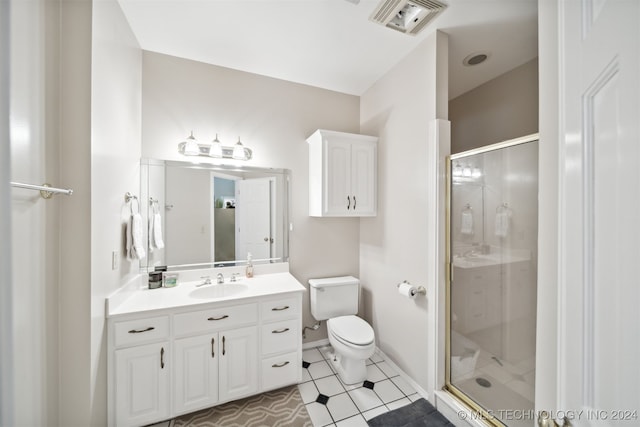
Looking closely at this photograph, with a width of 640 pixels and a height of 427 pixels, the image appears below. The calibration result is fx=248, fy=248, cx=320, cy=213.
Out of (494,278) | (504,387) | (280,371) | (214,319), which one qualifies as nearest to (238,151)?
(214,319)

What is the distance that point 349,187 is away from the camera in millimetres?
2320

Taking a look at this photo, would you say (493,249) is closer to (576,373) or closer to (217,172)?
(576,373)

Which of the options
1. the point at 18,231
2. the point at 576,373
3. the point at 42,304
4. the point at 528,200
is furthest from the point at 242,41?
the point at 576,373

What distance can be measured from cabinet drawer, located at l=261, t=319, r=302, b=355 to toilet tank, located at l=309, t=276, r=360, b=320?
1.44ft

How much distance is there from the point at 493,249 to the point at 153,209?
2.48 m

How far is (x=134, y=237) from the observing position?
5.50ft

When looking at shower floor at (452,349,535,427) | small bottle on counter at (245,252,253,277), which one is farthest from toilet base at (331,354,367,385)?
small bottle on counter at (245,252,253,277)

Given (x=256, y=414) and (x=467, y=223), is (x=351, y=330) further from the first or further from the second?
(x=467, y=223)

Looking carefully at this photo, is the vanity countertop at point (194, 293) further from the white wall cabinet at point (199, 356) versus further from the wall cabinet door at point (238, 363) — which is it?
the wall cabinet door at point (238, 363)

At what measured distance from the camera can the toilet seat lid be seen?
1.92m

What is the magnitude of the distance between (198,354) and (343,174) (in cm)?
177

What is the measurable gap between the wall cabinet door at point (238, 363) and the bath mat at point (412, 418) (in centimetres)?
86

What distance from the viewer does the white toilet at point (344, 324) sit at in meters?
1.91

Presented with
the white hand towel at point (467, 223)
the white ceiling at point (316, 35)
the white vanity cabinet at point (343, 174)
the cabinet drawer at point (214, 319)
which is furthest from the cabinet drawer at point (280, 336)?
the white ceiling at point (316, 35)
